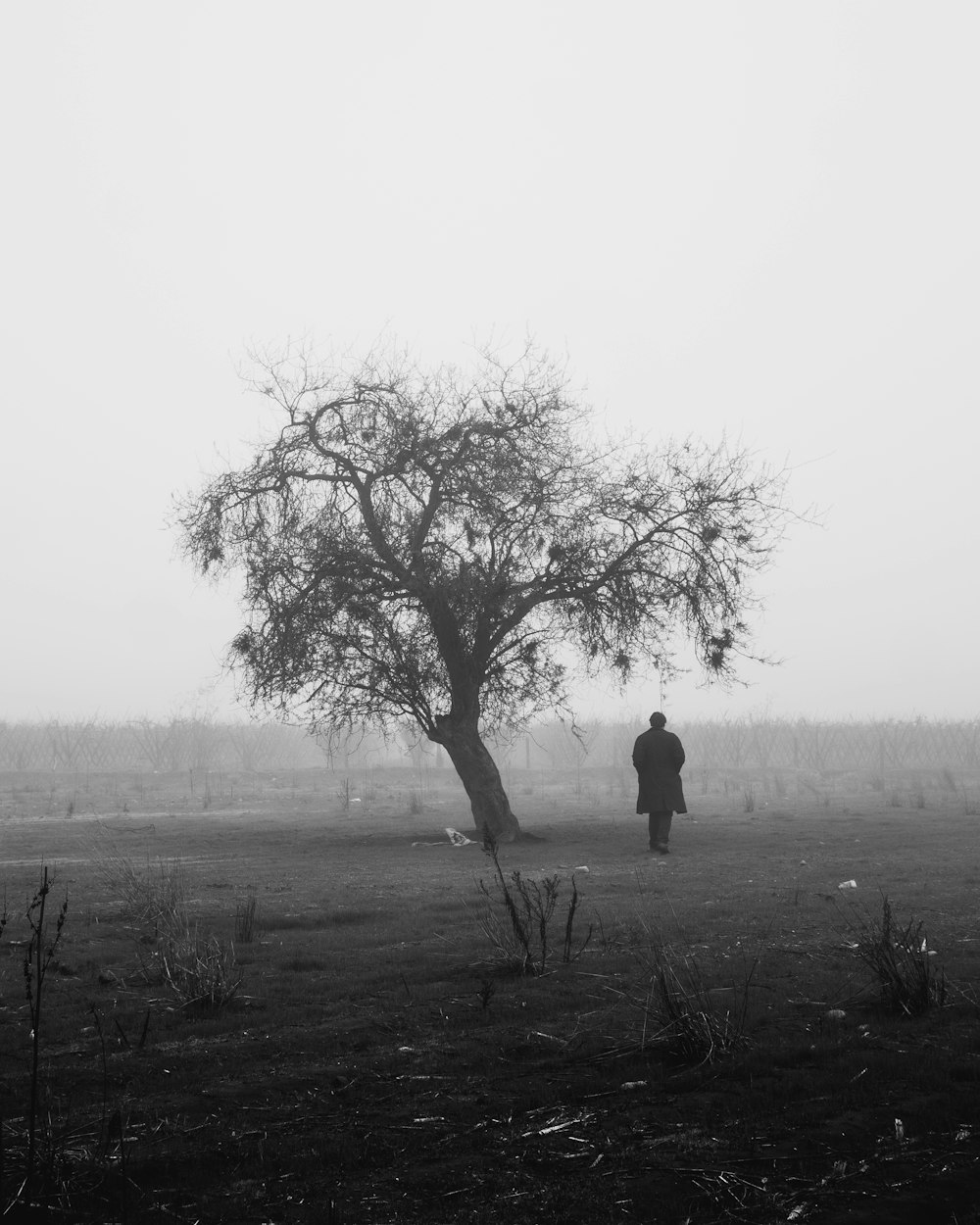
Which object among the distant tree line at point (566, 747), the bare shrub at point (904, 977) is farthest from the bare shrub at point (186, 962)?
the distant tree line at point (566, 747)

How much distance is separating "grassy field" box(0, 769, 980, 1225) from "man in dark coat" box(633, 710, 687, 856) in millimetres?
4920

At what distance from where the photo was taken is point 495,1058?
5258 mm

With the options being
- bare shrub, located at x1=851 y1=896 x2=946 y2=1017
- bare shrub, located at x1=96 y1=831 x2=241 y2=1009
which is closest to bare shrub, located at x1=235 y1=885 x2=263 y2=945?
bare shrub, located at x1=96 y1=831 x2=241 y2=1009

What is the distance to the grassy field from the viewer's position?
371 cm

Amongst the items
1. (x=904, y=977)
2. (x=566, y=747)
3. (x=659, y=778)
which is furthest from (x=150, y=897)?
(x=566, y=747)

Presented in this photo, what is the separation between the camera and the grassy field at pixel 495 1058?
146 inches

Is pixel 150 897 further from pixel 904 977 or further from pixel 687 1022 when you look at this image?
pixel 904 977

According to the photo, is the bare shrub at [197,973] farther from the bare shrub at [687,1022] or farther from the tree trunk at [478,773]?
the tree trunk at [478,773]

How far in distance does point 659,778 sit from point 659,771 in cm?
16

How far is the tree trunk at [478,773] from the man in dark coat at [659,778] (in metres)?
3.35

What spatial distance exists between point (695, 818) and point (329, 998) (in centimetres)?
1911

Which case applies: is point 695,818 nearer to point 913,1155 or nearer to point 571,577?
point 571,577

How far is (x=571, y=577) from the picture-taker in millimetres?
19922

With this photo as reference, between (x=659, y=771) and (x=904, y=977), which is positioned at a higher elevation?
(x=659, y=771)
